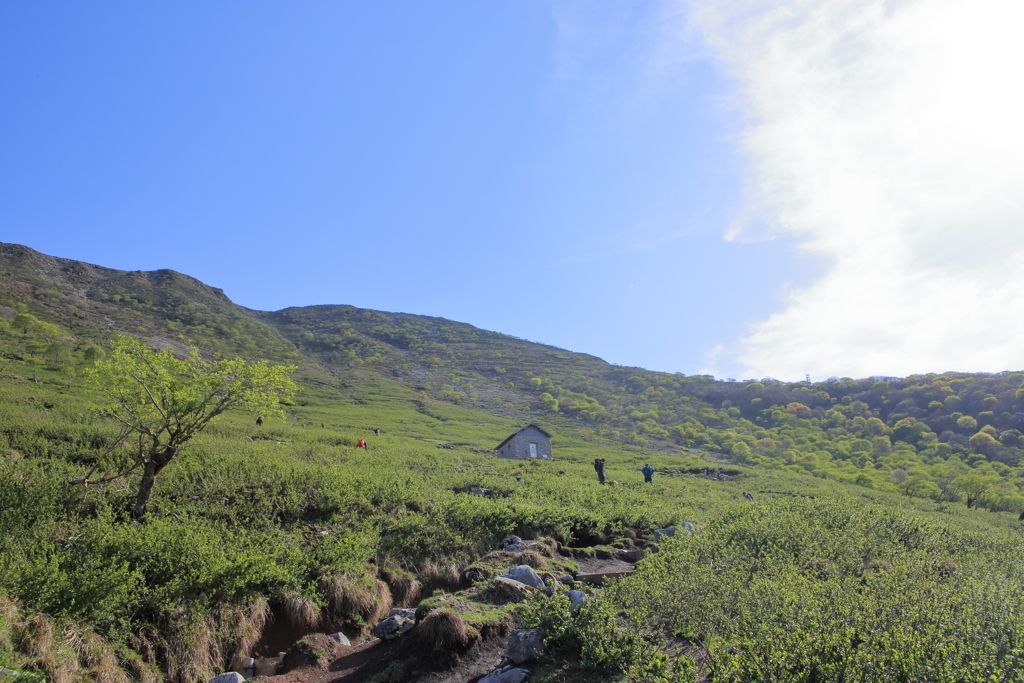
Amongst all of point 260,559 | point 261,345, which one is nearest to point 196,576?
point 260,559

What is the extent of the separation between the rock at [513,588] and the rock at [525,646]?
295cm

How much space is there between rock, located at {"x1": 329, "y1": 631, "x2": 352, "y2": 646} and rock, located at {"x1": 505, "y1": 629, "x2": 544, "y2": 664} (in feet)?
14.9

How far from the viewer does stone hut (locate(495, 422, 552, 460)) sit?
154 feet

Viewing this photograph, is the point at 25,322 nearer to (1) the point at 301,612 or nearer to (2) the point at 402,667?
(1) the point at 301,612


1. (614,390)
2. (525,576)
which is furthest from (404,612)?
(614,390)

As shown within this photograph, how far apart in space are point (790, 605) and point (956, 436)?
87.9 metres

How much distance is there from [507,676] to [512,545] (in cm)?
853

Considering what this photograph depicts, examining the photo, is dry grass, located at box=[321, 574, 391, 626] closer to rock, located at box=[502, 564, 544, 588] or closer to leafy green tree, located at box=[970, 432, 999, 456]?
rock, located at box=[502, 564, 544, 588]

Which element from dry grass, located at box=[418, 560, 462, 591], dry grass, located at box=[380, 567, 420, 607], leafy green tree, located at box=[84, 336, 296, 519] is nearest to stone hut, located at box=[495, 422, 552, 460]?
dry grass, located at box=[418, 560, 462, 591]

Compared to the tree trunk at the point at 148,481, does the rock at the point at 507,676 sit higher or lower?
lower

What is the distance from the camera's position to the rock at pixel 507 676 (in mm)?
8991

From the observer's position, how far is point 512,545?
57.7 feet

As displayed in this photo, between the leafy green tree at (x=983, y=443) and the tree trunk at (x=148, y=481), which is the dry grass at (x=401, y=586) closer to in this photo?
the tree trunk at (x=148, y=481)

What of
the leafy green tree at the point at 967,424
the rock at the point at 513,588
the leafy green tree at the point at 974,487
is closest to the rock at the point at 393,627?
the rock at the point at 513,588
